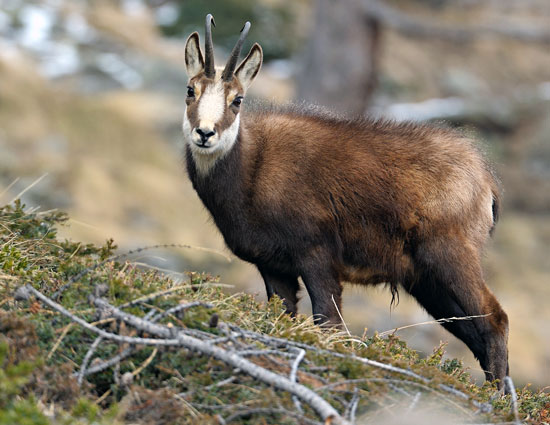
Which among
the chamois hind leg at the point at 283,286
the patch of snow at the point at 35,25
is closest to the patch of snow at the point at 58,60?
the patch of snow at the point at 35,25

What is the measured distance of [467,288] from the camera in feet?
23.5

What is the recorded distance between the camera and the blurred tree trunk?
16328mm

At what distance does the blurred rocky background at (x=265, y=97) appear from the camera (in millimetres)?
15805

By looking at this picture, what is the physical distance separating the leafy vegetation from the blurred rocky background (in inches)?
225

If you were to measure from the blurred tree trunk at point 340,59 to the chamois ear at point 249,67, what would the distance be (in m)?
8.87

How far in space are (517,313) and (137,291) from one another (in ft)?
42.3

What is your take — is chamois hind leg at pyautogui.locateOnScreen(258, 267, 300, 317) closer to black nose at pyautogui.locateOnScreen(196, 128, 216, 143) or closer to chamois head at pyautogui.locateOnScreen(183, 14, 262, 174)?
chamois head at pyautogui.locateOnScreen(183, 14, 262, 174)

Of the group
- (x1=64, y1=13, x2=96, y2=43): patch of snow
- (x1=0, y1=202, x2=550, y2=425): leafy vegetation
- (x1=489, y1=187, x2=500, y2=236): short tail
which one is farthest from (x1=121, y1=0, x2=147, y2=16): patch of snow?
(x1=0, y1=202, x2=550, y2=425): leafy vegetation

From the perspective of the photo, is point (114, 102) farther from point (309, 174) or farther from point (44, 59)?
point (309, 174)

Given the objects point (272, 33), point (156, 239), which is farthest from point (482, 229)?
point (272, 33)

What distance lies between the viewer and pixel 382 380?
490 cm

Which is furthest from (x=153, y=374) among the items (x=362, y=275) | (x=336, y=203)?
(x=362, y=275)

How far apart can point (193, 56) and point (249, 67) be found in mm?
511

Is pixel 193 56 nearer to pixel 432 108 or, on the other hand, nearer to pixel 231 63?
pixel 231 63
